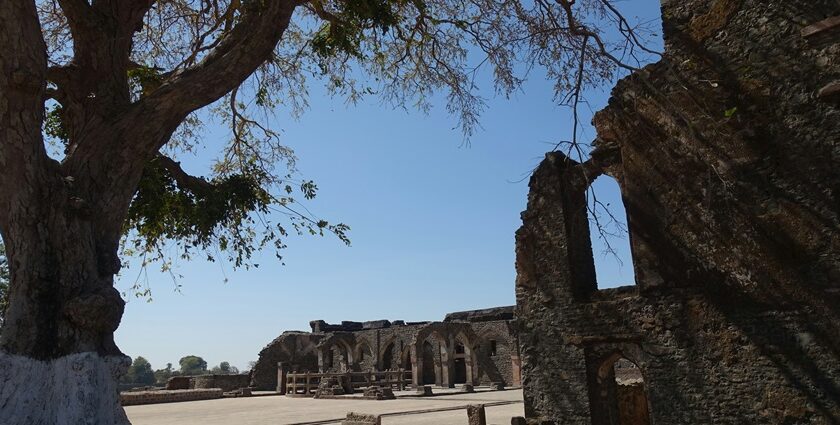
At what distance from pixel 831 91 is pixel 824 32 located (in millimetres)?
815

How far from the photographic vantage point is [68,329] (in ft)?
14.6

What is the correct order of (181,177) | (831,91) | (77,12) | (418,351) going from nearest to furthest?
(77,12) < (831,91) < (181,177) < (418,351)

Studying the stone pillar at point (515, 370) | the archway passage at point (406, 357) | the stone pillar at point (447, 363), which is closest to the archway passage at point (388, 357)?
the archway passage at point (406, 357)

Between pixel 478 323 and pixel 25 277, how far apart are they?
27.4 meters

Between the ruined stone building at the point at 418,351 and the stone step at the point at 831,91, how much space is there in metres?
22.2

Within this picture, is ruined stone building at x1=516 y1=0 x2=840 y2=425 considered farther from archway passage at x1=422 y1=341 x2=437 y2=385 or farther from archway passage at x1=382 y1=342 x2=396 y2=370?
archway passage at x1=382 y1=342 x2=396 y2=370

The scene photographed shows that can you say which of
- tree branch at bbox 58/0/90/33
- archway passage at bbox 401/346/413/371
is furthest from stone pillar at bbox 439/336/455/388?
tree branch at bbox 58/0/90/33

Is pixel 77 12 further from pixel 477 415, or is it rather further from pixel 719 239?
pixel 477 415

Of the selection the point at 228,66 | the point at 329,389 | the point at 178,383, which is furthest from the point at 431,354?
the point at 228,66

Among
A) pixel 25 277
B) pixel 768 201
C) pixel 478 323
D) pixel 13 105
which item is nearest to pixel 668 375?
pixel 768 201

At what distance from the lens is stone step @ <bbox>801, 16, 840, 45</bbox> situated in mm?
7243

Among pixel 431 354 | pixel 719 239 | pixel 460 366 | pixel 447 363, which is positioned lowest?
pixel 460 366

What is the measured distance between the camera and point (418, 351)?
3067 cm

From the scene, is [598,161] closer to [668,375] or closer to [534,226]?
[534,226]
